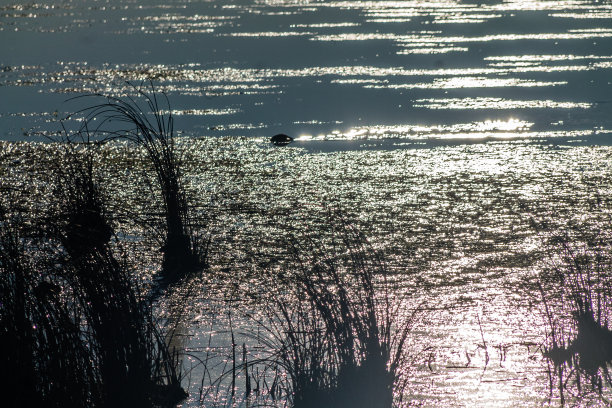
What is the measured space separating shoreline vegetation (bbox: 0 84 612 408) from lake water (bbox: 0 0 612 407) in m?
0.09

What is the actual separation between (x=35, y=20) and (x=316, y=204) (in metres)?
20.1

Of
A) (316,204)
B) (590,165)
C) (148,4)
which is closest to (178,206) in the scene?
(316,204)

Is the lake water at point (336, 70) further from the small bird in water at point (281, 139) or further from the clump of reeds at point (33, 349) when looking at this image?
the clump of reeds at point (33, 349)

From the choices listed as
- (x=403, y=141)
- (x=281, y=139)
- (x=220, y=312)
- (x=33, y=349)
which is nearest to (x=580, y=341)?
(x=220, y=312)

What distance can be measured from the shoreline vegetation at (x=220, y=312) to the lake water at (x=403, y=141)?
89mm

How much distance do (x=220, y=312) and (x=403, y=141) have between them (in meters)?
5.10

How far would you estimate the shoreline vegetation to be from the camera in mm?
3127

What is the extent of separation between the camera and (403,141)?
9.52 m

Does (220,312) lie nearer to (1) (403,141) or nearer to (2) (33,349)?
(2) (33,349)

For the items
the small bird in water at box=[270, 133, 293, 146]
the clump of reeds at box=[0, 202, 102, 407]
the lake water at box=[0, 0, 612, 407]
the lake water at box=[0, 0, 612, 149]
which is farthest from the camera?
the lake water at box=[0, 0, 612, 149]

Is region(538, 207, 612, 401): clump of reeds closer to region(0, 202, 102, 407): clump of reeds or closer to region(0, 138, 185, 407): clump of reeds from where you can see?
region(0, 138, 185, 407): clump of reeds

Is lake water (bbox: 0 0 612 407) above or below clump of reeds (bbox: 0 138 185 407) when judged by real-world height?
above

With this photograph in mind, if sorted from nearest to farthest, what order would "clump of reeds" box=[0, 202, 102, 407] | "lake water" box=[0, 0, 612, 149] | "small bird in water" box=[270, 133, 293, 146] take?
"clump of reeds" box=[0, 202, 102, 407], "small bird in water" box=[270, 133, 293, 146], "lake water" box=[0, 0, 612, 149]

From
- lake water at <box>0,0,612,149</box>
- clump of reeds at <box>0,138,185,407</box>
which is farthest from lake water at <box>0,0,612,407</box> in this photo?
clump of reeds at <box>0,138,185,407</box>
